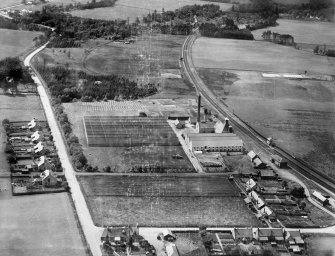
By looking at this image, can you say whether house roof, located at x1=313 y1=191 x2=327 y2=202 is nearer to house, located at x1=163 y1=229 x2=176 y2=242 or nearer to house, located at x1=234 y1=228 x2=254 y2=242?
house, located at x1=234 y1=228 x2=254 y2=242

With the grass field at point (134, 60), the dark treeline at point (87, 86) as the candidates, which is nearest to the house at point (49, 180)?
the dark treeline at point (87, 86)

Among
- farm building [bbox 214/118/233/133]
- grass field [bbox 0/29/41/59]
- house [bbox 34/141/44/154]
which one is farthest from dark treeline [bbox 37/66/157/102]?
house [bbox 34/141/44/154]

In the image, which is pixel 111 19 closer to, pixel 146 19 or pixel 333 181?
pixel 146 19

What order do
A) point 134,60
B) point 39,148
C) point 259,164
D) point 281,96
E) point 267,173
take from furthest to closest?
point 134,60 < point 281,96 < point 259,164 < point 39,148 < point 267,173

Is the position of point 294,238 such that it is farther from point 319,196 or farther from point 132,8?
point 132,8

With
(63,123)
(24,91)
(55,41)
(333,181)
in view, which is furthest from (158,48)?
(333,181)

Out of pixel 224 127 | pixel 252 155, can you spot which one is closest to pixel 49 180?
pixel 252 155
